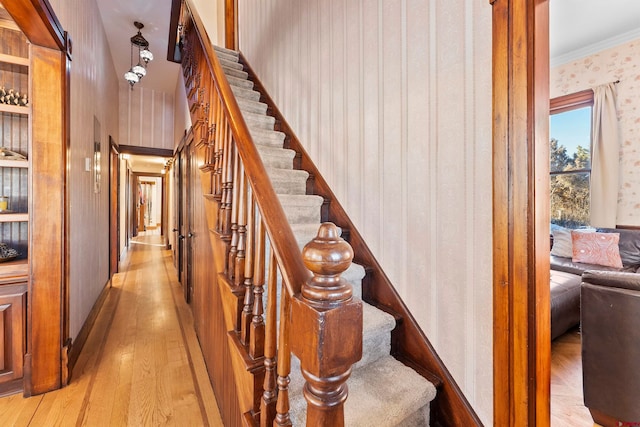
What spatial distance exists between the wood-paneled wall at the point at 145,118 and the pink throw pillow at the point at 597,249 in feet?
21.7

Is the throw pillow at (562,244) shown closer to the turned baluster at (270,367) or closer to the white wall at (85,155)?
the turned baluster at (270,367)

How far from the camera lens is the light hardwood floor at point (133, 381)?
1666 millimetres

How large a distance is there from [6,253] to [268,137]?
2070 mm

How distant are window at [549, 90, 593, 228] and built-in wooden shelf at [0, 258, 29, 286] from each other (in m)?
6.14

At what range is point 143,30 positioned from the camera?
13.2ft

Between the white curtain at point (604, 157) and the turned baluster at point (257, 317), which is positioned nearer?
the turned baluster at point (257, 317)

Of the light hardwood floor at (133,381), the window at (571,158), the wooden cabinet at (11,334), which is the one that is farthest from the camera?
the window at (571,158)

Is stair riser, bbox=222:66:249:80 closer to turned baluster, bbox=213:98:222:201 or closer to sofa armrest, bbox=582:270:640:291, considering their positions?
turned baluster, bbox=213:98:222:201

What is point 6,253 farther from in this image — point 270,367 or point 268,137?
point 270,367

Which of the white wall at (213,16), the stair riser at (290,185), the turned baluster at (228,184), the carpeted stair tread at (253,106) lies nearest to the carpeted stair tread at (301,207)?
the stair riser at (290,185)

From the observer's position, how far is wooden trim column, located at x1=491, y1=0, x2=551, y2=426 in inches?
39.9

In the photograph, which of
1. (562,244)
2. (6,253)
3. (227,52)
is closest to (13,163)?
(6,253)

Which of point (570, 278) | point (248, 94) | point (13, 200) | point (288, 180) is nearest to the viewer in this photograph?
point (13, 200)

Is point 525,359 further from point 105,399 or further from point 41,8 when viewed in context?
point 41,8
